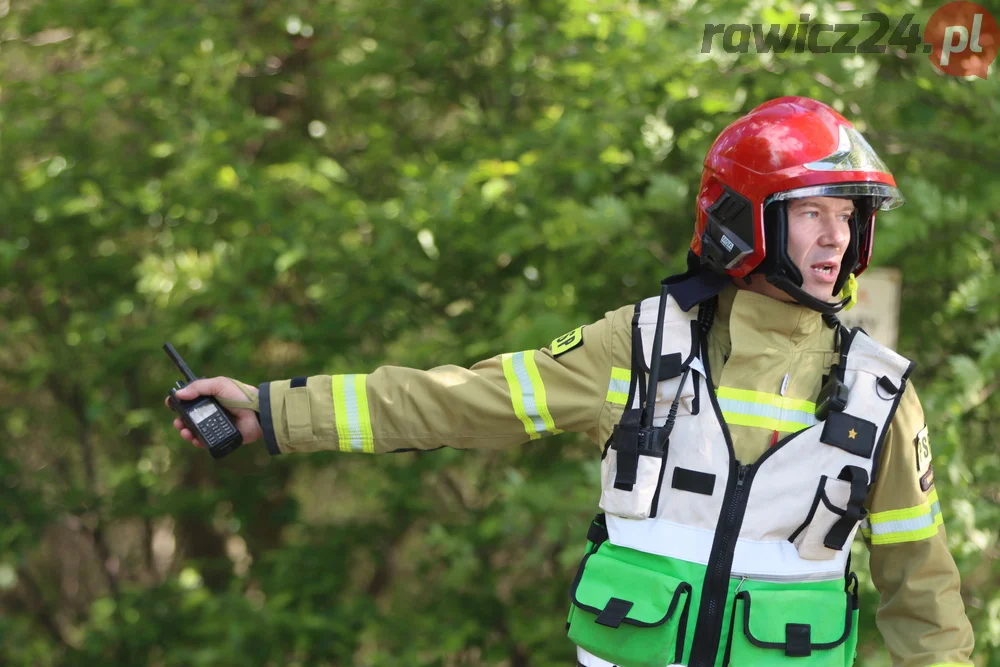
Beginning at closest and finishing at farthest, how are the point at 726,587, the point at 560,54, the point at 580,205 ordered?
the point at 726,587
the point at 580,205
the point at 560,54

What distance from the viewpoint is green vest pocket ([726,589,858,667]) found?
7.20 ft

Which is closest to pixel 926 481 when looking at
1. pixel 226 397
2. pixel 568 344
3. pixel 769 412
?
pixel 769 412

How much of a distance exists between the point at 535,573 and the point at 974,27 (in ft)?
9.41

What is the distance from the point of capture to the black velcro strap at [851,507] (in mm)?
2195

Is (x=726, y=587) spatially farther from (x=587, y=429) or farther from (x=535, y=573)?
(x=535, y=573)

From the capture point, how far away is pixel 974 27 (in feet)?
11.8

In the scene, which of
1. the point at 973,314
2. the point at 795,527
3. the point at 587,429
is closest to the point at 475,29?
the point at 973,314

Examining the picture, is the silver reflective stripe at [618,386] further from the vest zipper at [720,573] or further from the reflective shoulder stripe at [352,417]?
the reflective shoulder stripe at [352,417]

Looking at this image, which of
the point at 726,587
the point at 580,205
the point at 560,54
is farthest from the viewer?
the point at 560,54

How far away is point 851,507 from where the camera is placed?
7.25ft

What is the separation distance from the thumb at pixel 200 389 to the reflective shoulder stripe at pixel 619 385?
0.88m

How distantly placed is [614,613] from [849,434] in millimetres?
625

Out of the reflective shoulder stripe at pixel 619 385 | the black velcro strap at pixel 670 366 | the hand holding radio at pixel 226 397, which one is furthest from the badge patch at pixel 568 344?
the hand holding radio at pixel 226 397

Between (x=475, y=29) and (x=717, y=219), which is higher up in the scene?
(x=717, y=219)
